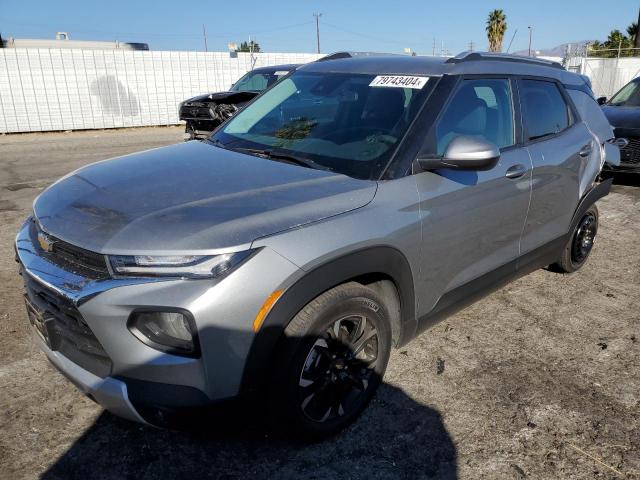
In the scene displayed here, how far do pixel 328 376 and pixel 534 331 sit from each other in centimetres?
199

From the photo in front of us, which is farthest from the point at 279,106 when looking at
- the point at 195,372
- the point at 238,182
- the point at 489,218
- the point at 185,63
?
the point at 185,63

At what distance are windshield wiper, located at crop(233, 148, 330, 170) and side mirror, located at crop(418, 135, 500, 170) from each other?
63 cm

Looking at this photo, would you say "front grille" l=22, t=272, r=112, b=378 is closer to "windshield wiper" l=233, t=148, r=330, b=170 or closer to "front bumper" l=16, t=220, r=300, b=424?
"front bumper" l=16, t=220, r=300, b=424

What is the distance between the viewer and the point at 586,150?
4293 millimetres

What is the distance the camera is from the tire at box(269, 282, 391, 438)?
2.32 m

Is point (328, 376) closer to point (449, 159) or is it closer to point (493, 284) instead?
point (449, 159)

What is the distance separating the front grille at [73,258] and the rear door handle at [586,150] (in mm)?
3638

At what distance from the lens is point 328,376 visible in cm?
259

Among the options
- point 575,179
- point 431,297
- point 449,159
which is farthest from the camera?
point 575,179

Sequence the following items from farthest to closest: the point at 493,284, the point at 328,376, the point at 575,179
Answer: the point at 575,179 < the point at 493,284 < the point at 328,376

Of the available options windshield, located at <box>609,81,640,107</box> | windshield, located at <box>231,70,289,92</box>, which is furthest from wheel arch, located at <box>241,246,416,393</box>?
windshield, located at <box>231,70,289,92</box>

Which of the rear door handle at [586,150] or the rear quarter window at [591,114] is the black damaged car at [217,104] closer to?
the rear quarter window at [591,114]

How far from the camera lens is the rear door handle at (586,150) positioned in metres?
4.22

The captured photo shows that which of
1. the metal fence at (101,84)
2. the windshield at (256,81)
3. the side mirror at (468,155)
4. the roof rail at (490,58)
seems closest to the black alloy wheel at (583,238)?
the roof rail at (490,58)
